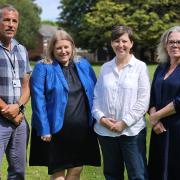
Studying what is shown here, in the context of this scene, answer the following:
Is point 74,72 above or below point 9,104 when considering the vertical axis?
above

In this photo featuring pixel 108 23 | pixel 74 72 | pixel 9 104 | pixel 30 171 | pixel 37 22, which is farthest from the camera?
pixel 37 22

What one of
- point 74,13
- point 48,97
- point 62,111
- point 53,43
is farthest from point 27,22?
point 62,111

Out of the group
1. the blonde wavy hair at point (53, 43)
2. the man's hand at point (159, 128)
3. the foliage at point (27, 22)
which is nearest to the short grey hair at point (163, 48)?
the man's hand at point (159, 128)

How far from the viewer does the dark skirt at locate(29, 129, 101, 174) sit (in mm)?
5277

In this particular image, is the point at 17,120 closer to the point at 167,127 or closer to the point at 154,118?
the point at 154,118

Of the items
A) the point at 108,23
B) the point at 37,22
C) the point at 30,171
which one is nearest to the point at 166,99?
the point at 30,171

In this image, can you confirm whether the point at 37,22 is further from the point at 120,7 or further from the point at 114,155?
the point at 114,155

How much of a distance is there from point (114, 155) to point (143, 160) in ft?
1.18

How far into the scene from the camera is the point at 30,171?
7.04m

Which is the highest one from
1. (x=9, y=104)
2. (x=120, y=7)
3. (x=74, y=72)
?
(x=120, y=7)

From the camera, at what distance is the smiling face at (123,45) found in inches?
199

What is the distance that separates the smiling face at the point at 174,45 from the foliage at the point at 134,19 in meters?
44.4

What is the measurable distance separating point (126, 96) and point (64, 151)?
1.07 metres

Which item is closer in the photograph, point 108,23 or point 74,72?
point 74,72
